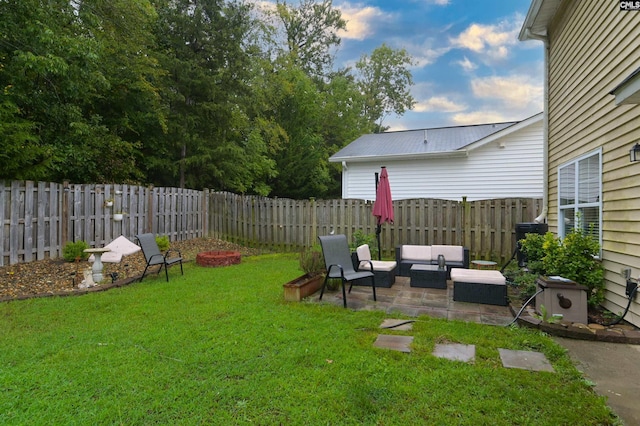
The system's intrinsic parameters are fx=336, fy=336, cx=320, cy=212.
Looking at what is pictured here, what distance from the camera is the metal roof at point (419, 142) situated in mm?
11656

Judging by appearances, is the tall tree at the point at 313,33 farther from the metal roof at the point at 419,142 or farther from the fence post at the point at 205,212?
the fence post at the point at 205,212

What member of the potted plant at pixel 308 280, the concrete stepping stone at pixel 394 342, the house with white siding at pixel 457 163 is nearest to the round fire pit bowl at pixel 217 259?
the potted plant at pixel 308 280

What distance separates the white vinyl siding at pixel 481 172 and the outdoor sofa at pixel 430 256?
199 inches

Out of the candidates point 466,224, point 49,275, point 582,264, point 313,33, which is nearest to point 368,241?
point 466,224

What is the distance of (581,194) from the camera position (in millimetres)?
5070

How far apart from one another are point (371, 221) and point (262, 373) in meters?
6.77

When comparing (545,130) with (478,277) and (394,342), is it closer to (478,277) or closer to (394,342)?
(478,277)

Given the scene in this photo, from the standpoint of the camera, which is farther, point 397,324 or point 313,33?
point 313,33

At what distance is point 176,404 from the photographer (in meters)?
2.30

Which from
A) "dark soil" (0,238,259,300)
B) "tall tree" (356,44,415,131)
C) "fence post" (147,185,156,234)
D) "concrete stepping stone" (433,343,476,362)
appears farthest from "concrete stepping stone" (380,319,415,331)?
"tall tree" (356,44,415,131)

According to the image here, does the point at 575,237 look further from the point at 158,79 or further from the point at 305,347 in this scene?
the point at 158,79

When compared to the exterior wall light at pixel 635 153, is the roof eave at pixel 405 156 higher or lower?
higher

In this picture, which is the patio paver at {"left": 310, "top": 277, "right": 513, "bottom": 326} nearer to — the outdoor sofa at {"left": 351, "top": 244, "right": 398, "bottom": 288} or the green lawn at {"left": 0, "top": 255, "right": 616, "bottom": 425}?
the outdoor sofa at {"left": 351, "top": 244, "right": 398, "bottom": 288}

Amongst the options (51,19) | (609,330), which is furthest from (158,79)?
(609,330)
